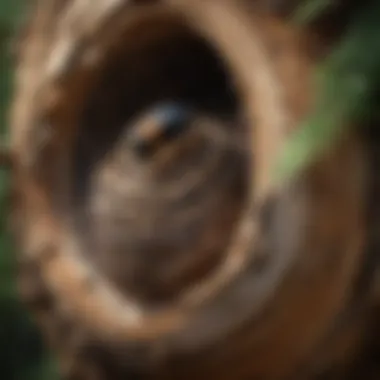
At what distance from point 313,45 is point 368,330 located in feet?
0.75

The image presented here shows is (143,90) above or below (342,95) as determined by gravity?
above

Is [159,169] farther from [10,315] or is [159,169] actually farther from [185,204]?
[10,315]

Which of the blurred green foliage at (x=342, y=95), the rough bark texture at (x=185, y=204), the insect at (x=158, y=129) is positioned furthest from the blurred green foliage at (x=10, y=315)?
the blurred green foliage at (x=342, y=95)

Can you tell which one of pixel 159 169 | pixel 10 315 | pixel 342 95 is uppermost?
pixel 10 315

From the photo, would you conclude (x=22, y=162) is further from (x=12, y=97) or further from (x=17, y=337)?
(x=17, y=337)

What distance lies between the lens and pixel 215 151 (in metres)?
0.87

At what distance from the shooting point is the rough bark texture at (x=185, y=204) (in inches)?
31.2

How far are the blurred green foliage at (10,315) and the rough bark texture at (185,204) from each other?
0.10m

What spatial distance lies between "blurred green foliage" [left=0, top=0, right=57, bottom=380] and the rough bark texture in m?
0.10

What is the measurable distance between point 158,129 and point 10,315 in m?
0.37

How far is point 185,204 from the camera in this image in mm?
861

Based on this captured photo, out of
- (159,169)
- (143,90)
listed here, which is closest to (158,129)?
(159,169)

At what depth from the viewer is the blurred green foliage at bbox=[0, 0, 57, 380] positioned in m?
1.10

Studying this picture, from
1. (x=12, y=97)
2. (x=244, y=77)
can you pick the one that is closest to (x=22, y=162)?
(x=12, y=97)
